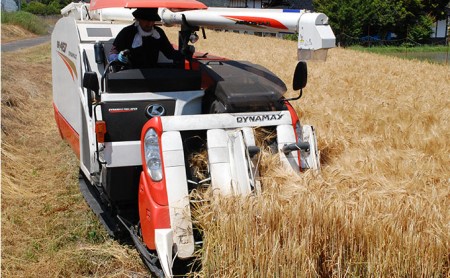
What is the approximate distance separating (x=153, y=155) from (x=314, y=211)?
4.34 feet

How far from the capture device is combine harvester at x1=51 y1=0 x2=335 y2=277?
405 centimetres

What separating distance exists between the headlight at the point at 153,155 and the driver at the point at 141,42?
1.20 metres

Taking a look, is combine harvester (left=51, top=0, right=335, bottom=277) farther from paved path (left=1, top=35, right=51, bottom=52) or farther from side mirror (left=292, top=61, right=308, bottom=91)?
paved path (left=1, top=35, right=51, bottom=52)

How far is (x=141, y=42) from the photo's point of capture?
18.1 ft

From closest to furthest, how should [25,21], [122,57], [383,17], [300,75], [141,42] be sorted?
[300,75] → [122,57] → [141,42] → [25,21] → [383,17]

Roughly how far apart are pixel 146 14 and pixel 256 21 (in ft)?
5.24

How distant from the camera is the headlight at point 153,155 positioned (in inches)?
165

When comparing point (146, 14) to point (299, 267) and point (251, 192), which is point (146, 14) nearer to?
point (251, 192)

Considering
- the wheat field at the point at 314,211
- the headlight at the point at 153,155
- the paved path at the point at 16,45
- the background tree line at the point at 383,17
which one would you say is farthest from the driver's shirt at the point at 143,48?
the background tree line at the point at 383,17

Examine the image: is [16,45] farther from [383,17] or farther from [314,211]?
[383,17]

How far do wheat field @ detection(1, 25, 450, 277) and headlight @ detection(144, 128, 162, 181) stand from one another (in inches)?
17.9

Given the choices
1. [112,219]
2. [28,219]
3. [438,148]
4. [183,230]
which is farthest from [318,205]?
[28,219]

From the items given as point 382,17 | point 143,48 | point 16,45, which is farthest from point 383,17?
point 143,48

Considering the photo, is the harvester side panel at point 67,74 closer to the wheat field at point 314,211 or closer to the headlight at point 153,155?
the wheat field at point 314,211
